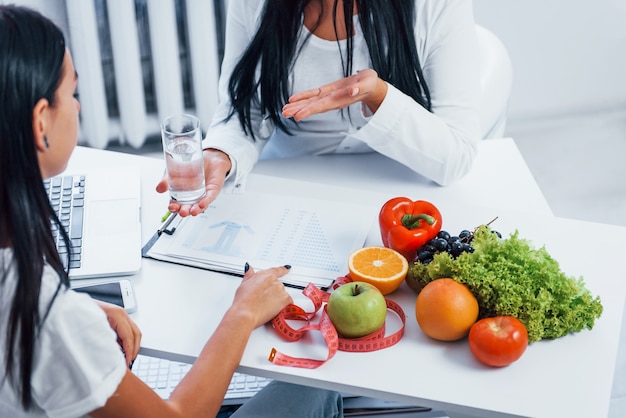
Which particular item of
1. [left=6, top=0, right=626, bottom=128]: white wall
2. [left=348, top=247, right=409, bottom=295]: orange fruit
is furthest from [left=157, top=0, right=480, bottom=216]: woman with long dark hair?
[left=6, top=0, right=626, bottom=128]: white wall

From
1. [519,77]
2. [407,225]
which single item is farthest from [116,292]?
[519,77]

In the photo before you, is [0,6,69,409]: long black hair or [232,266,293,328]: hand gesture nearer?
[0,6,69,409]: long black hair

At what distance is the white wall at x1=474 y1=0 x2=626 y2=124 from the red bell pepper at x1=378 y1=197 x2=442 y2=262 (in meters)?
1.84

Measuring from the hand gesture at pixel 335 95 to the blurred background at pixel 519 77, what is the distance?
4.24ft

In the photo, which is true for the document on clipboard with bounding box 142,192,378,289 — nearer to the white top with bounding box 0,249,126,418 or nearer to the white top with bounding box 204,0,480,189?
the white top with bounding box 204,0,480,189

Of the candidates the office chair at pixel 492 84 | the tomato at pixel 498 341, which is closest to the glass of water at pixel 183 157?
the tomato at pixel 498 341

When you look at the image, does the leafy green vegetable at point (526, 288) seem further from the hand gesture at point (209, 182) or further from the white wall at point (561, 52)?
the white wall at point (561, 52)

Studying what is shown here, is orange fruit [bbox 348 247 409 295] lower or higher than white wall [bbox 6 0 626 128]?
higher

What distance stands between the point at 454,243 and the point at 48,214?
0.60 meters

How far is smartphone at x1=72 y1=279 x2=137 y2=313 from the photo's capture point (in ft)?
4.01

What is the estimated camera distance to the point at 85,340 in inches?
36.9

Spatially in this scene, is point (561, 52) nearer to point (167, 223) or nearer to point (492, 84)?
point (492, 84)

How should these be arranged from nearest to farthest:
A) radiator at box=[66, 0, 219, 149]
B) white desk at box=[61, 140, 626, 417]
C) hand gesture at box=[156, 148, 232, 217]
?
white desk at box=[61, 140, 626, 417], hand gesture at box=[156, 148, 232, 217], radiator at box=[66, 0, 219, 149]

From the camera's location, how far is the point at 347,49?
5.44 ft
